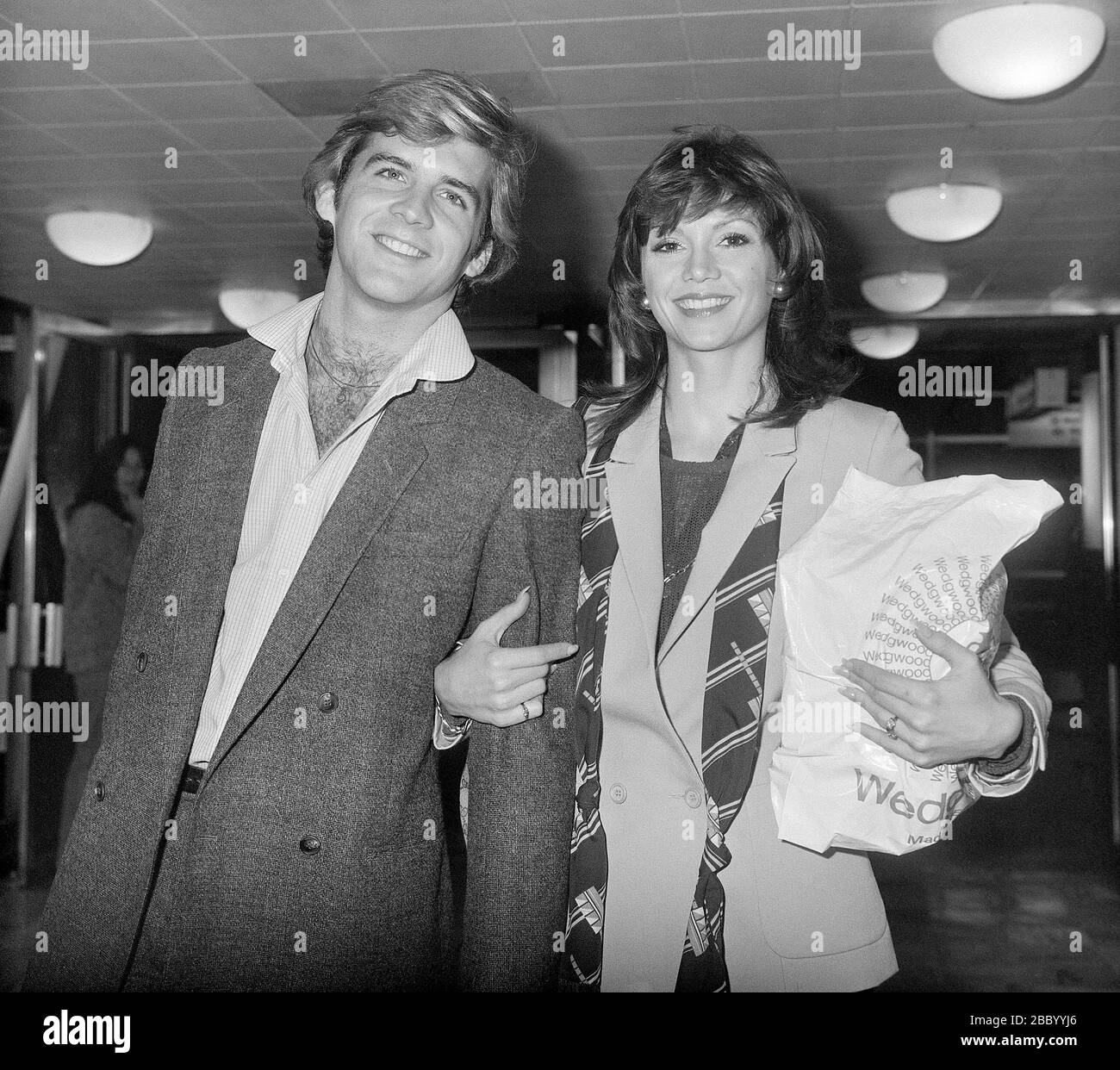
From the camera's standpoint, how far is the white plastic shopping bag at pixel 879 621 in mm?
1201

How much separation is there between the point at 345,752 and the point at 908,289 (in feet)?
17.9

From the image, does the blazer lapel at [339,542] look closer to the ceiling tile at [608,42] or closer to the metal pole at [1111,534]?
the ceiling tile at [608,42]

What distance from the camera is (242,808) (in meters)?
1.33

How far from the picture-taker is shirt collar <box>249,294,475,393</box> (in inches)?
58.0

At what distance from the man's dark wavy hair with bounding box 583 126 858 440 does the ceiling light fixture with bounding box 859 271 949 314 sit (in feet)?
15.7

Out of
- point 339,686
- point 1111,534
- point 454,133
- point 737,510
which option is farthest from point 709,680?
point 1111,534

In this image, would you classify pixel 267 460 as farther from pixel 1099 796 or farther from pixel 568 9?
pixel 1099 796

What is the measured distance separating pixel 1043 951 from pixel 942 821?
114 inches

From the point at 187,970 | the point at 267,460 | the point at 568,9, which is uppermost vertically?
the point at 568,9

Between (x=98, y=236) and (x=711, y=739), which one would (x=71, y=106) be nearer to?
(x=98, y=236)

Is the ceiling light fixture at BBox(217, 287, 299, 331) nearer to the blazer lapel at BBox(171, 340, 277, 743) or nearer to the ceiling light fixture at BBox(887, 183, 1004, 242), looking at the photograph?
the ceiling light fixture at BBox(887, 183, 1004, 242)

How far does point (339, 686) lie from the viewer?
1.34 metres
